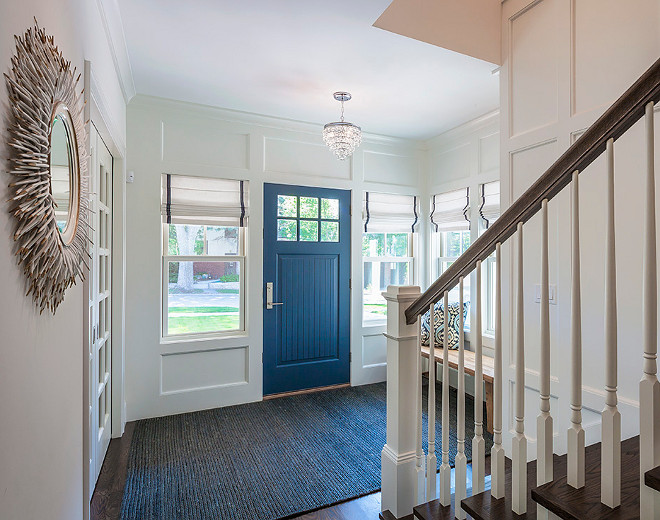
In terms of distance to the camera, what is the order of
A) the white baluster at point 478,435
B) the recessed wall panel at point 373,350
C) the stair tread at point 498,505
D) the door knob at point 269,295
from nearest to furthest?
the stair tread at point 498,505, the white baluster at point 478,435, the door knob at point 269,295, the recessed wall panel at point 373,350

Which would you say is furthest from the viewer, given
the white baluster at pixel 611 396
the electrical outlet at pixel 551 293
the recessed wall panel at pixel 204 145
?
the recessed wall panel at pixel 204 145

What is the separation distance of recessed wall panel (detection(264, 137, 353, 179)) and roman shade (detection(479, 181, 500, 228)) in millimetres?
1328

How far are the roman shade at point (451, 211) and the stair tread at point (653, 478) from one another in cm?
313

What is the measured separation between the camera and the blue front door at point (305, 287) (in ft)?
12.2

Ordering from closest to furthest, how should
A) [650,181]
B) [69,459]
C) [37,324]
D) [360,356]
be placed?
[650,181]
[37,324]
[69,459]
[360,356]

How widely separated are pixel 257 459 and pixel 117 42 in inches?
107

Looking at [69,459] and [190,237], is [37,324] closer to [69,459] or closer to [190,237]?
[69,459]

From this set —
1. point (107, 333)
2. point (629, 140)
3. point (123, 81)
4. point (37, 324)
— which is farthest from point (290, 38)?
point (107, 333)

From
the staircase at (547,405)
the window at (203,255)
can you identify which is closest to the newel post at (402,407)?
the staircase at (547,405)

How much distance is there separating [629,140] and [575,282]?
110cm

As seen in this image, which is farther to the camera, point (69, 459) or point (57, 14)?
point (69, 459)

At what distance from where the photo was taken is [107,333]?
108 inches

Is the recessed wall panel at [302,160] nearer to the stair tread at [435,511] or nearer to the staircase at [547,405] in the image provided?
the staircase at [547,405]

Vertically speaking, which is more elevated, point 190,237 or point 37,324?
point 190,237
